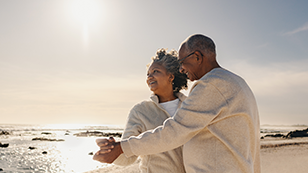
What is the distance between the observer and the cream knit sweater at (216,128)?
150 cm

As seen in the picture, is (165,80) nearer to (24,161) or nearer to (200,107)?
(200,107)

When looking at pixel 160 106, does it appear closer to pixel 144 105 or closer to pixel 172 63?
pixel 144 105

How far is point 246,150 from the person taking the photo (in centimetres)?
152

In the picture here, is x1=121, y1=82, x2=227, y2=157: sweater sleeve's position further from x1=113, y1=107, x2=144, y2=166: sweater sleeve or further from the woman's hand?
x1=113, y1=107, x2=144, y2=166: sweater sleeve

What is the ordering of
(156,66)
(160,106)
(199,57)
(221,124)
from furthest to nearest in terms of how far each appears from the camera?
(156,66)
(160,106)
(199,57)
(221,124)

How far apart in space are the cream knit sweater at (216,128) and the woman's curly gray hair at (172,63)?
1093mm

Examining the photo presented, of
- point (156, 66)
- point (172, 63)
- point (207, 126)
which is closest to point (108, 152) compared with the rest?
point (207, 126)

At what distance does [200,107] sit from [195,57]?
41 centimetres

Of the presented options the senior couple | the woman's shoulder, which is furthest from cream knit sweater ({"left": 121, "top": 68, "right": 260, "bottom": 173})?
the woman's shoulder

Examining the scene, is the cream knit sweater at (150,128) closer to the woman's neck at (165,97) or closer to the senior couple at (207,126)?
the woman's neck at (165,97)

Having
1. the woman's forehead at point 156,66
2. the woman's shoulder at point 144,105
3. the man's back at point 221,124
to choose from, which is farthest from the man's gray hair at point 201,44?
the woman's shoulder at point 144,105

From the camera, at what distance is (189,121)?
1.61 metres

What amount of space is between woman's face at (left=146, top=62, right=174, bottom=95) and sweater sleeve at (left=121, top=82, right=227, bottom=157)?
40.7 inches

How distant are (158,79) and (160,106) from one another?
310 mm
